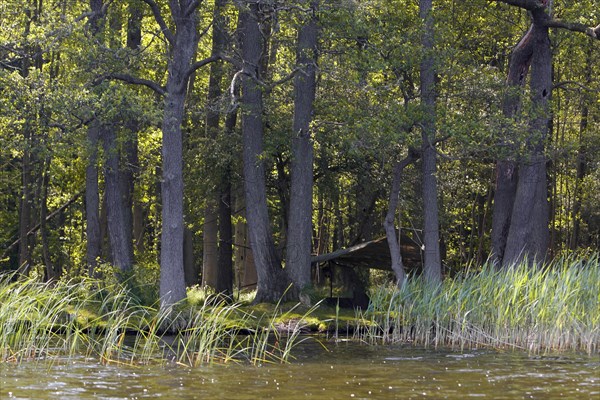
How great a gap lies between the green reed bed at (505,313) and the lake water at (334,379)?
65cm

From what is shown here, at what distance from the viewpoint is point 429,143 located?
19078 mm

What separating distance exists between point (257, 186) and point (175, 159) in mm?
3233

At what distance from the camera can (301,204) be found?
20969 mm

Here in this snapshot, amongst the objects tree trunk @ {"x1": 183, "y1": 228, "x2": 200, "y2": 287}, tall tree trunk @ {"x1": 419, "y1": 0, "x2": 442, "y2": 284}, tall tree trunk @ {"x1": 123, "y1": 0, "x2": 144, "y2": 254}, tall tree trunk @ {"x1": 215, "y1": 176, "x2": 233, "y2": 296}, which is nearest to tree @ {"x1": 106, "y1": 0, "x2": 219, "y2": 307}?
tall tree trunk @ {"x1": 123, "y1": 0, "x2": 144, "y2": 254}

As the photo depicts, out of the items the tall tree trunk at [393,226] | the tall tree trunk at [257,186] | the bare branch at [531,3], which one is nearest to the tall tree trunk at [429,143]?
the tall tree trunk at [393,226]

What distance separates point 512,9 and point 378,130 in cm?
948

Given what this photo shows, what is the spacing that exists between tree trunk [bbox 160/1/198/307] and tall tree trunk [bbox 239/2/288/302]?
7.78 feet

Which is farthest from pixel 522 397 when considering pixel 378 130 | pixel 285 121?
pixel 285 121

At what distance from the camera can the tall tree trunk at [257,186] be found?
20516mm

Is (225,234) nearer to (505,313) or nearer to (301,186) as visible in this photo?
(301,186)

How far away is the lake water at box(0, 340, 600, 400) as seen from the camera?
9977mm

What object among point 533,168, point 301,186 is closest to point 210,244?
point 301,186

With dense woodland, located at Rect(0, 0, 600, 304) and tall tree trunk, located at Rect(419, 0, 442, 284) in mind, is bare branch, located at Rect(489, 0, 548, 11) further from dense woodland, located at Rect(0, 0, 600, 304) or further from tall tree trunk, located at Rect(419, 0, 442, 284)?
tall tree trunk, located at Rect(419, 0, 442, 284)

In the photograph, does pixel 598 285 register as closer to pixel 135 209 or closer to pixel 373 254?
pixel 373 254
